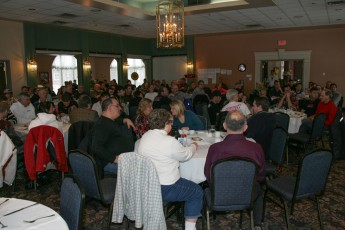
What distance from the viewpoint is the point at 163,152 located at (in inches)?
119

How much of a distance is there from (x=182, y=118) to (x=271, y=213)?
1.83 m

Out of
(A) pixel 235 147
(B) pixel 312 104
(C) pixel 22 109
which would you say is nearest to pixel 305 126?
(B) pixel 312 104

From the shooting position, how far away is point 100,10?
29.1ft

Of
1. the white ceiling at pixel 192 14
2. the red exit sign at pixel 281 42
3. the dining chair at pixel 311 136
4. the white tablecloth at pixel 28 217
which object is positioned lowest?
the dining chair at pixel 311 136

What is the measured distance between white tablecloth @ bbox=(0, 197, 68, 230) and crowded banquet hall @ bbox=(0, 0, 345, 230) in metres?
0.01

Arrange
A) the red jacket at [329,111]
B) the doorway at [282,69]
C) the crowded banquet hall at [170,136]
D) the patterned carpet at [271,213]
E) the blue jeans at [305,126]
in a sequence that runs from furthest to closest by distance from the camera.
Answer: the doorway at [282,69]
the blue jeans at [305,126]
the red jacket at [329,111]
the patterned carpet at [271,213]
the crowded banquet hall at [170,136]

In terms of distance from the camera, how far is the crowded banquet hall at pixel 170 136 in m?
3.01

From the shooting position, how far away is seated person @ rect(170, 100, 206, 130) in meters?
4.99

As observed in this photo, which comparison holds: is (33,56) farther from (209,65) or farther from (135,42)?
(209,65)

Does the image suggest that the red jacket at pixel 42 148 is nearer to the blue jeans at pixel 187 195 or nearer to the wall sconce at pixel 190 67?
the blue jeans at pixel 187 195

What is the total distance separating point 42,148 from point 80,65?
30.5 feet

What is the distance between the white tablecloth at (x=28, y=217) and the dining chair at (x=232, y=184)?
138cm

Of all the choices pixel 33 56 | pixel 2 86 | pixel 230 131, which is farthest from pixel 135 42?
pixel 230 131

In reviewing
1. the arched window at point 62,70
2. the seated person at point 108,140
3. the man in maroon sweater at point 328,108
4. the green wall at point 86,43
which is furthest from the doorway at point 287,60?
the seated person at point 108,140
